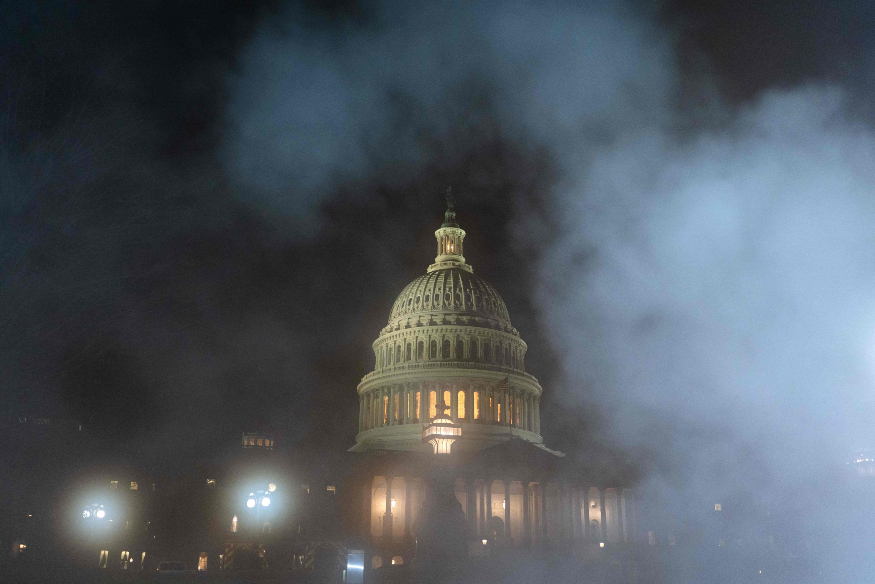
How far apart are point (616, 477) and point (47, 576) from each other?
41292 millimetres

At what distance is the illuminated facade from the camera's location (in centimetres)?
5422

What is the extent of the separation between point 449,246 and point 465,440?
85.9ft

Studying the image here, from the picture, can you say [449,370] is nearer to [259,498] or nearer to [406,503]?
[406,503]

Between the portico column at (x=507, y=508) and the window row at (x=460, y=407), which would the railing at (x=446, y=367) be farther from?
the portico column at (x=507, y=508)

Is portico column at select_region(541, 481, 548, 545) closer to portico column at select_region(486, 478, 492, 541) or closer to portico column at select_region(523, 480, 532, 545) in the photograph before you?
portico column at select_region(523, 480, 532, 545)

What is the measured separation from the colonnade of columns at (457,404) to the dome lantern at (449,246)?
1599 centimetres

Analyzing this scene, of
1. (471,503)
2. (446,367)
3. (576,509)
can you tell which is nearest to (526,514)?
(576,509)

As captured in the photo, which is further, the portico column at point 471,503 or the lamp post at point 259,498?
the portico column at point 471,503

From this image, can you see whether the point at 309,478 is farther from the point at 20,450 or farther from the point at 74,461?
the point at 20,450

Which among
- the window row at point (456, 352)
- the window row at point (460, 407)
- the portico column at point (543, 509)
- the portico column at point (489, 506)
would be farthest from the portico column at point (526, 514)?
the window row at point (456, 352)

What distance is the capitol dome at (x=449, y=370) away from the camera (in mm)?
74000

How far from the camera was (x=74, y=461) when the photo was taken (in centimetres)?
4409

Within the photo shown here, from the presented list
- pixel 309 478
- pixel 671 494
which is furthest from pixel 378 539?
pixel 671 494

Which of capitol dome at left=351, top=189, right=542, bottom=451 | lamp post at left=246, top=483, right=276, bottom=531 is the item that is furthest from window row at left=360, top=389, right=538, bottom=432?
lamp post at left=246, top=483, right=276, bottom=531
